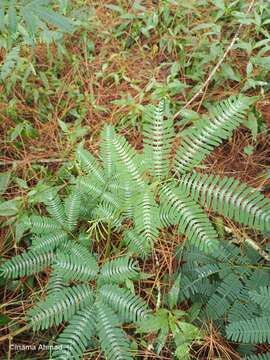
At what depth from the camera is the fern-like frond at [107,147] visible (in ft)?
6.36

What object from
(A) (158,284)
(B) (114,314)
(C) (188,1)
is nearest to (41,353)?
(B) (114,314)

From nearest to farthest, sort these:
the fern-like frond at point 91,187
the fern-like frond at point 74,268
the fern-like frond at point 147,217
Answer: the fern-like frond at point 147,217 < the fern-like frond at point 74,268 < the fern-like frond at point 91,187

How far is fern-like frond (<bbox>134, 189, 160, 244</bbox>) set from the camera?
1.64m

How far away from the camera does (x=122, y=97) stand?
3.08 m

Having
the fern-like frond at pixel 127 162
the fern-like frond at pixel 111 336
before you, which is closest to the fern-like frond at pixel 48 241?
the fern-like frond at pixel 111 336

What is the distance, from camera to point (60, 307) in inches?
76.4

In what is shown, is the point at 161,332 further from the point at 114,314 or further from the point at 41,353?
the point at 41,353

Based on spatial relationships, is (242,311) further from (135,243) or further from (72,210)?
(72,210)

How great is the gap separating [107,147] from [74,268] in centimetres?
64

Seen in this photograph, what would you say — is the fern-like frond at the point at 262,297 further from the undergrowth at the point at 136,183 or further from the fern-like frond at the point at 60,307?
the fern-like frond at the point at 60,307

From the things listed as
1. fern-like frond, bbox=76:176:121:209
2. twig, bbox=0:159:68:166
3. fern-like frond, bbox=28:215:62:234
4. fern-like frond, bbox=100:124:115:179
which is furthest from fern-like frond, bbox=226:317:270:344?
twig, bbox=0:159:68:166

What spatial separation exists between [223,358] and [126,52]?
245 centimetres

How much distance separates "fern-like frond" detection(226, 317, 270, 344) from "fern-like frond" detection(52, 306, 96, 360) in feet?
2.13

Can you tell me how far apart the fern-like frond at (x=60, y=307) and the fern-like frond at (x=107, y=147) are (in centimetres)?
65
